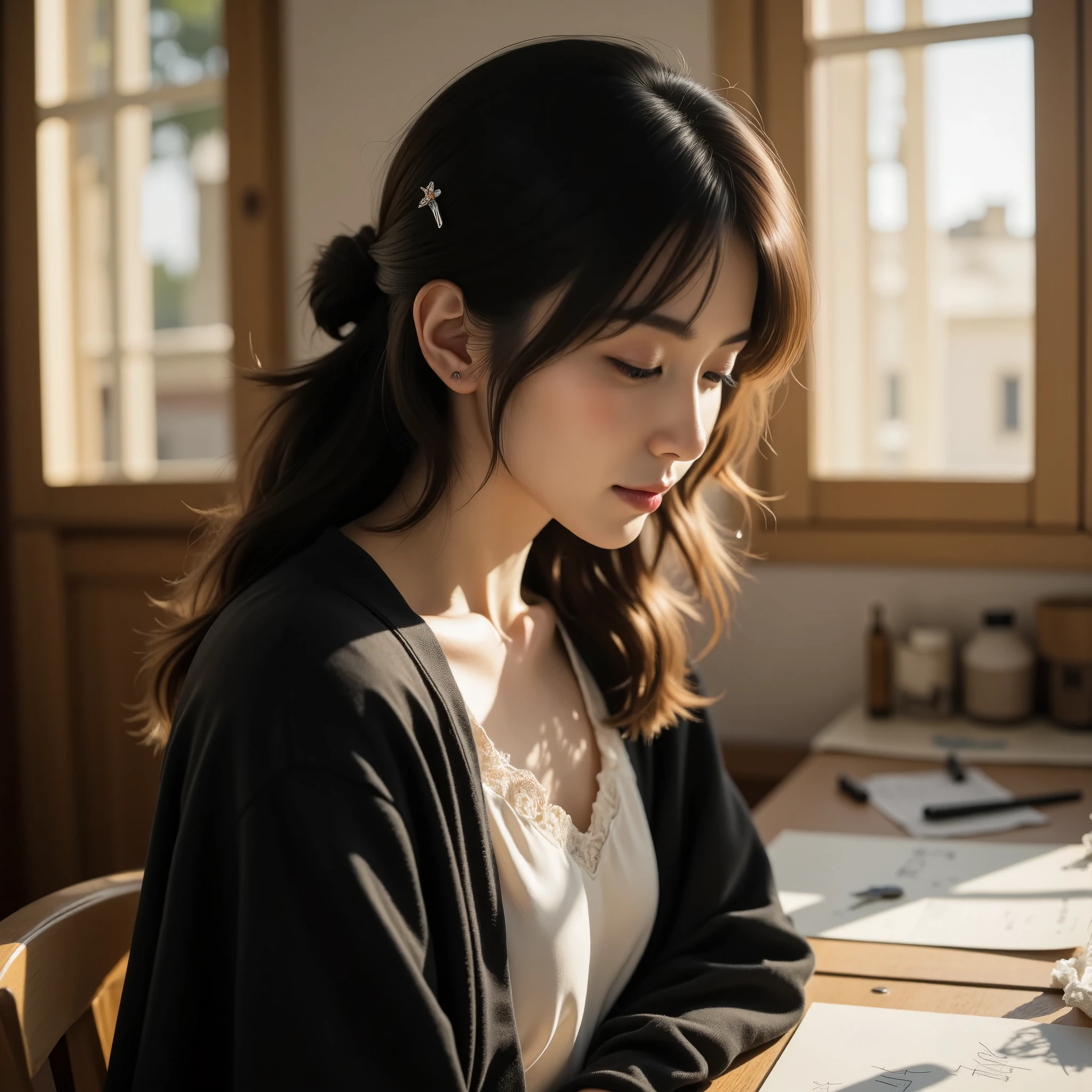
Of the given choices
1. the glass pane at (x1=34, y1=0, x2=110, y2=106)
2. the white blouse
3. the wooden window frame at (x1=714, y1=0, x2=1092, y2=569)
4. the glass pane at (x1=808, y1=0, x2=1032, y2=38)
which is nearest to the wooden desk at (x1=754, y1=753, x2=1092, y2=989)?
the white blouse

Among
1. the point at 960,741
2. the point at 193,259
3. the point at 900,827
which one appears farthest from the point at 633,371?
the point at 193,259

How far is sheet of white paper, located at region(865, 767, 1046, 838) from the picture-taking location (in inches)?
59.1

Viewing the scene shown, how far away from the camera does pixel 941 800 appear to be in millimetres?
1607

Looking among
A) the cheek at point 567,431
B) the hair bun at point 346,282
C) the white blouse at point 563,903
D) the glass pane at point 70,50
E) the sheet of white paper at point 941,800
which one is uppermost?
the glass pane at point 70,50

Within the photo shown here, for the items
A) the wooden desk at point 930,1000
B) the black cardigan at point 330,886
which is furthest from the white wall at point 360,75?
the wooden desk at point 930,1000

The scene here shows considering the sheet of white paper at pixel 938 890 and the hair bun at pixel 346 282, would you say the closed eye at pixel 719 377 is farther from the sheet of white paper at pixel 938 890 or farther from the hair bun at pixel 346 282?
the sheet of white paper at pixel 938 890

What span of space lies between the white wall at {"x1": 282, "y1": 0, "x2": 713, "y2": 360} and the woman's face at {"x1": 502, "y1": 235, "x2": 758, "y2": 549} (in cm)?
149

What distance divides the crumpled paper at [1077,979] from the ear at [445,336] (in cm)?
75

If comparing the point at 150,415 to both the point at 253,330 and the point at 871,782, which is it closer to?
the point at 253,330

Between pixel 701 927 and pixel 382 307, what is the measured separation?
2.20ft

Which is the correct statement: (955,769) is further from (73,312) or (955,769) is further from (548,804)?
(73,312)

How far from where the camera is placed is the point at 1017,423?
2463 mm

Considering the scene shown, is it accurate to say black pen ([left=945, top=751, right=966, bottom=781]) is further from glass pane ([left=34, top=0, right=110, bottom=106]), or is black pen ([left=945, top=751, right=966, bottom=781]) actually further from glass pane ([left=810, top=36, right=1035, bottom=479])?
glass pane ([left=34, top=0, right=110, bottom=106])

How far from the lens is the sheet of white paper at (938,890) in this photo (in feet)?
3.87
